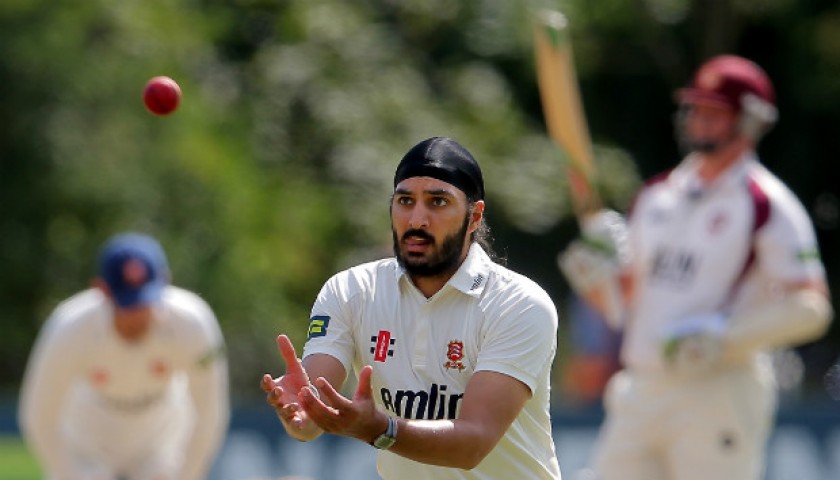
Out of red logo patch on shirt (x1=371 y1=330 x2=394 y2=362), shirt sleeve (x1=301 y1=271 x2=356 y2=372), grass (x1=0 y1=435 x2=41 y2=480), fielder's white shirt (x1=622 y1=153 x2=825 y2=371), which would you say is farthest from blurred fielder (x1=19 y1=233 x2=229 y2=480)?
red logo patch on shirt (x1=371 y1=330 x2=394 y2=362)

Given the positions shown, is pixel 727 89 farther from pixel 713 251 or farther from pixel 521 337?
pixel 521 337

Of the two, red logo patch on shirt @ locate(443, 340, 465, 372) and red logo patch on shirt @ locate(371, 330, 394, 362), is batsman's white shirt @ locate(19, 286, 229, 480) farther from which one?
red logo patch on shirt @ locate(443, 340, 465, 372)

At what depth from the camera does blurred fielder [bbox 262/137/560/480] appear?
450cm

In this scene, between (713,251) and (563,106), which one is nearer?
(713,251)

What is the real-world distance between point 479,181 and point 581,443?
586cm

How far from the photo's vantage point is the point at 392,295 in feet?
15.5

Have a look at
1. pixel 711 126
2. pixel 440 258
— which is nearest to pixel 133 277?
pixel 711 126

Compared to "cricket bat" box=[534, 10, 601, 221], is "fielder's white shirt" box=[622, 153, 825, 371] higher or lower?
lower

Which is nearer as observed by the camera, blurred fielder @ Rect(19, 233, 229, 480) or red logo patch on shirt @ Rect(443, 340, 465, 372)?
red logo patch on shirt @ Rect(443, 340, 465, 372)

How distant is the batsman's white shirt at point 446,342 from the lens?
181 inches

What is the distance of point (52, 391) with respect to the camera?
7.55 meters

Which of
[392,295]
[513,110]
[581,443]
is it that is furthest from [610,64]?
[392,295]

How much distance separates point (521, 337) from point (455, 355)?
0.17 metres

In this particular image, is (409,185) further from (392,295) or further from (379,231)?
(379,231)
